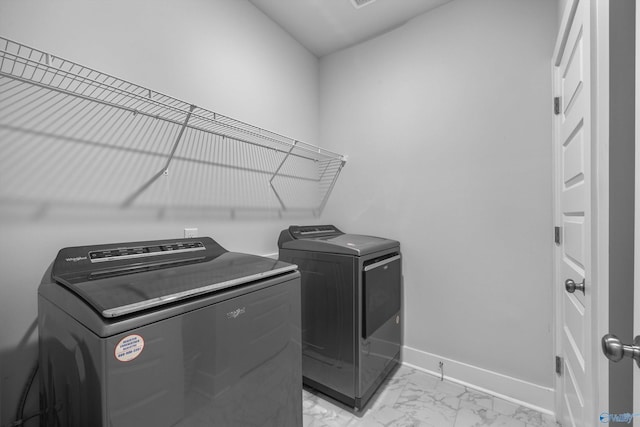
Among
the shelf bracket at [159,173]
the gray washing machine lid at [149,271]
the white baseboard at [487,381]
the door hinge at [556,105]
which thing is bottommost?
the white baseboard at [487,381]

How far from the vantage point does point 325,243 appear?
1.83m

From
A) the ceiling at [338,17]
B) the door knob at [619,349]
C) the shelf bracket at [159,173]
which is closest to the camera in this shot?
the door knob at [619,349]

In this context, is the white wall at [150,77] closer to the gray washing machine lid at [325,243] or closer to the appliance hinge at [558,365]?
the gray washing machine lid at [325,243]

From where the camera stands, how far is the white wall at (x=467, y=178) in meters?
1.72

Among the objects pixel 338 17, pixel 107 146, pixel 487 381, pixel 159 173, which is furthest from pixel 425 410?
Result: pixel 338 17

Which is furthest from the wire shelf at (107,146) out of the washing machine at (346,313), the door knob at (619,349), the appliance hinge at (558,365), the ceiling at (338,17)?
the appliance hinge at (558,365)

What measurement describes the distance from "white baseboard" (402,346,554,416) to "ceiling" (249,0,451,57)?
8.74 ft

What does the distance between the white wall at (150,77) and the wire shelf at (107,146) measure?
0.30 ft

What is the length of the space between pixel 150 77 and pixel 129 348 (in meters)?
1.37

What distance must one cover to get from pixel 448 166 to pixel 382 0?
1.30 meters

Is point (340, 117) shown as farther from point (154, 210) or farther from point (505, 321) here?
point (505, 321)

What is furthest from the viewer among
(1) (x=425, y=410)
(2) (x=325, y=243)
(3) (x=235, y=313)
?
(2) (x=325, y=243)

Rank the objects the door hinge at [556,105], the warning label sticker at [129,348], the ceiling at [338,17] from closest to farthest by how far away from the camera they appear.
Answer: the warning label sticker at [129,348]
the door hinge at [556,105]
the ceiling at [338,17]

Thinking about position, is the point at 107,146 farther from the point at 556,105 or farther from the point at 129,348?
the point at 556,105
